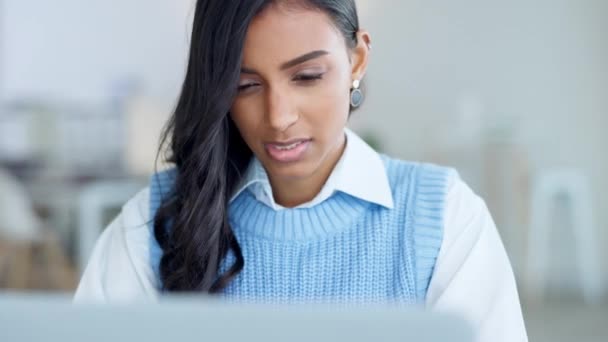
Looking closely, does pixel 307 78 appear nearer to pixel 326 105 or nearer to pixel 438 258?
pixel 326 105

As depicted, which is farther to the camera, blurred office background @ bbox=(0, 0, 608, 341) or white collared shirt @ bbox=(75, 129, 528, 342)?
blurred office background @ bbox=(0, 0, 608, 341)

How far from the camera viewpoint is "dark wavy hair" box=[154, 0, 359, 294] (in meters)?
1.10

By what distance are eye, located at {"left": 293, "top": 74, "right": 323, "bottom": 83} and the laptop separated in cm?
62

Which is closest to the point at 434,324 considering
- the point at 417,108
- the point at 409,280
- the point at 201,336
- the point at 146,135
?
the point at 201,336

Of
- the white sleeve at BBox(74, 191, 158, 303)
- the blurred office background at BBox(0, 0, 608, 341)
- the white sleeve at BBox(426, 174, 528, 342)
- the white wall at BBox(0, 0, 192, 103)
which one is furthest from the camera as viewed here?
the white wall at BBox(0, 0, 192, 103)

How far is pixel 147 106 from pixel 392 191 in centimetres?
321

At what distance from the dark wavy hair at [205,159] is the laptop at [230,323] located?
64 centimetres

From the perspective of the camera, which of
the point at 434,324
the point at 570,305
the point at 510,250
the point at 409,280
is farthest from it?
the point at 510,250

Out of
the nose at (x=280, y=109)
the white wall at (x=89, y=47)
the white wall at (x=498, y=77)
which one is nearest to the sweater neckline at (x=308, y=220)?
the nose at (x=280, y=109)

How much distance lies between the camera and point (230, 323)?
45 centimetres

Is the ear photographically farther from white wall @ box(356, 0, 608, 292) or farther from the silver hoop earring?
white wall @ box(356, 0, 608, 292)

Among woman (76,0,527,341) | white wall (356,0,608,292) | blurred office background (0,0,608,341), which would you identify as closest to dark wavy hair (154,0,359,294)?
woman (76,0,527,341)

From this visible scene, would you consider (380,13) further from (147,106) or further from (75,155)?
(75,155)

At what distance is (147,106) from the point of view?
4.29 m
